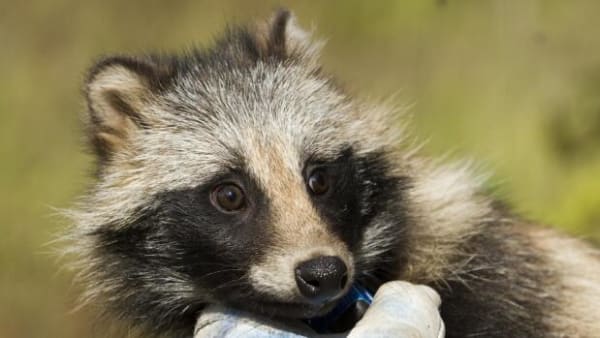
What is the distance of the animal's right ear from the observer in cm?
478

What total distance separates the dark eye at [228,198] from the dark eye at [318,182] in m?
0.29

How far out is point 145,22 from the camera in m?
8.37

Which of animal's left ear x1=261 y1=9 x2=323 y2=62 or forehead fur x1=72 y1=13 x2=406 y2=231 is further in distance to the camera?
animal's left ear x1=261 y1=9 x2=323 y2=62

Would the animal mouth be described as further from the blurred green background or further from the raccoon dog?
the blurred green background

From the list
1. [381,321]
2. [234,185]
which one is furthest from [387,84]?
[381,321]

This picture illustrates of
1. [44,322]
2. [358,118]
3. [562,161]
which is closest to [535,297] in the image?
[358,118]

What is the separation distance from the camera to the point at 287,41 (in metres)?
5.02

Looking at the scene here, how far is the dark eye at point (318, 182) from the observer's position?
4461 mm

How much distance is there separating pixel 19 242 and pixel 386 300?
4.80m

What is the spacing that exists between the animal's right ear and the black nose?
1.16m

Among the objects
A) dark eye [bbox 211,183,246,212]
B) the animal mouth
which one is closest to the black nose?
the animal mouth

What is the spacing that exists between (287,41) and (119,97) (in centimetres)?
82

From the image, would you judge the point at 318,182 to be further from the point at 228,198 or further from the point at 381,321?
the point at 381,321

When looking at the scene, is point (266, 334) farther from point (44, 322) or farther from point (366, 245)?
point (44, 322)
